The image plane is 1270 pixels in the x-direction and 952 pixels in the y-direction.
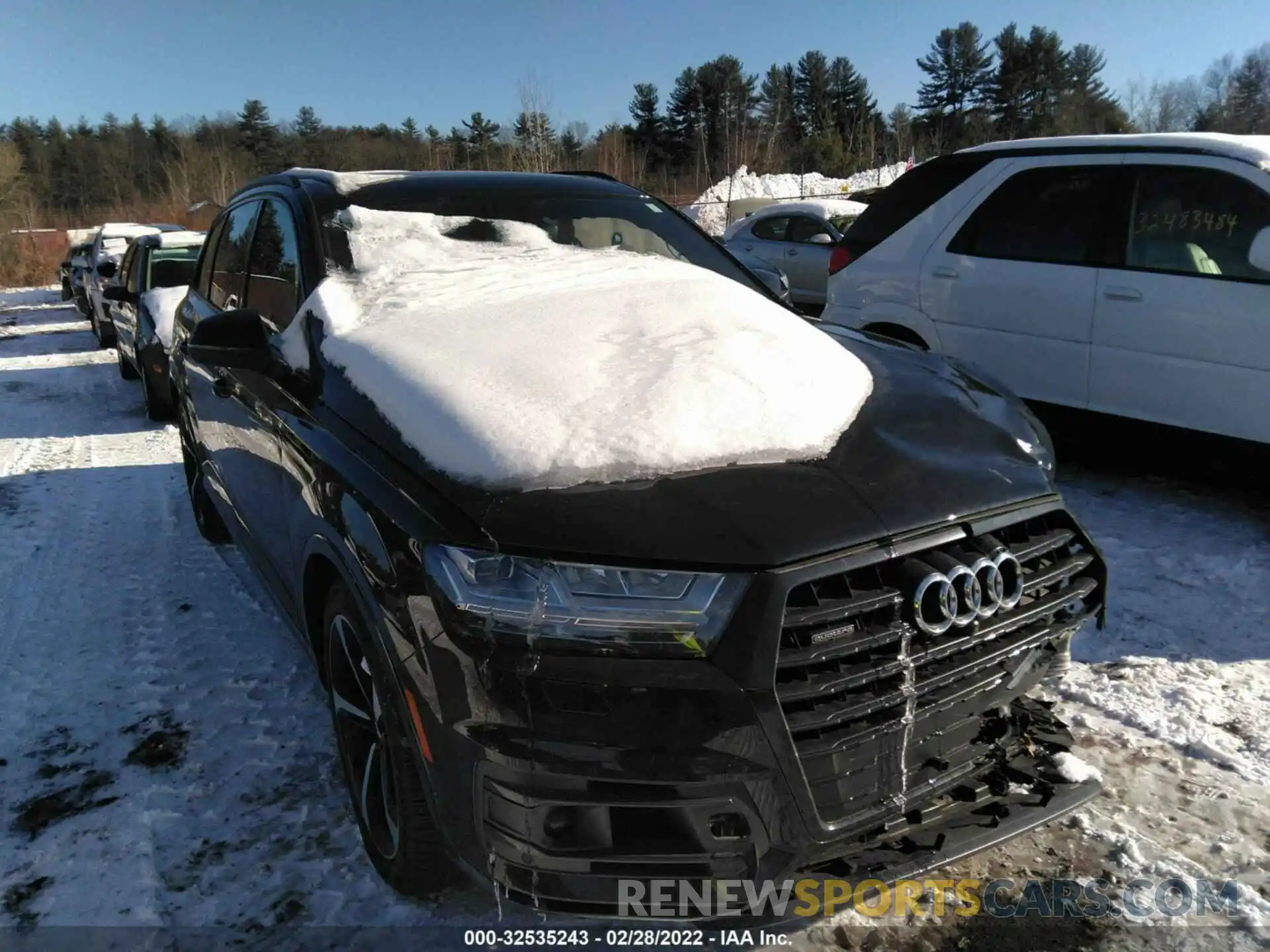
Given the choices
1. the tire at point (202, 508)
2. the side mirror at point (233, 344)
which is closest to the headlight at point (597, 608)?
the side mirror at point (233, 344)

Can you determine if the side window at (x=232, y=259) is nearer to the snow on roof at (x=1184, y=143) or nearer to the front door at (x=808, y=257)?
the snow on roof at (x=1184, y=143)

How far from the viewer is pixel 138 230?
16.5 m

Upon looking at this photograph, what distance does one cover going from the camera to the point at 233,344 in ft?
9.37

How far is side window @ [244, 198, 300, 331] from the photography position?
10.2 feet

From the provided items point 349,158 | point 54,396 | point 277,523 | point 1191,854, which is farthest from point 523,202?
point 349,158

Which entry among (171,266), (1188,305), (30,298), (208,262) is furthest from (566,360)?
(30,298)

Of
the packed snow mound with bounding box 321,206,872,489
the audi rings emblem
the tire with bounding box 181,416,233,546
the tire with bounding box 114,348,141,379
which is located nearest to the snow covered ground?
the tire with bounding box 181,416,233,546

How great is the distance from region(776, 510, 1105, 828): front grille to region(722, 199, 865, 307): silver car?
33.9 ft

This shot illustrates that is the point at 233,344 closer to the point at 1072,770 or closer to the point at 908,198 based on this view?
the point at 1072,770

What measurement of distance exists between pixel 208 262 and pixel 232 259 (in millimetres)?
682

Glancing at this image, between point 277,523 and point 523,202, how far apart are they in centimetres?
158

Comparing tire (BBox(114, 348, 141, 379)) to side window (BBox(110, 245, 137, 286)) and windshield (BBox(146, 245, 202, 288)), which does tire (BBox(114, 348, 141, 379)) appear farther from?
windshield (BBox(146, 245, 202, 288))

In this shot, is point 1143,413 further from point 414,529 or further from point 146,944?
point 146,944

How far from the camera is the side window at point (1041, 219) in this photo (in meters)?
5.05
